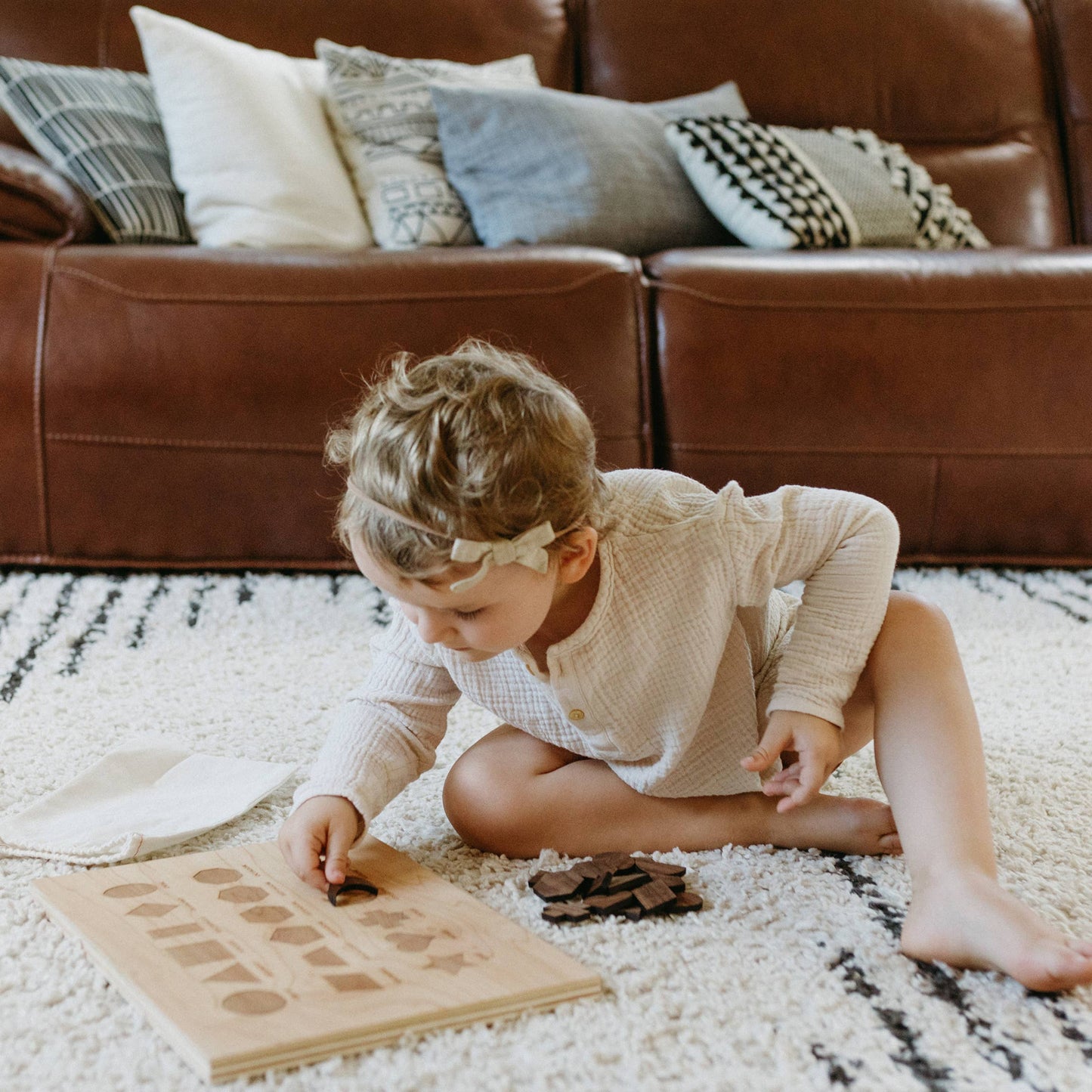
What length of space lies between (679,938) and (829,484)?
988mm

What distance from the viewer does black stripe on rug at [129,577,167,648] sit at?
4.35ft

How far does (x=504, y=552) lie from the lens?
74cm

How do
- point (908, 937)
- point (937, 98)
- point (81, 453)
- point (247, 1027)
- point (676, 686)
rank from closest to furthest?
point (247, 1027) < point (908, 937) < point (676, 686) < point (81, 453) < point (937, 98)

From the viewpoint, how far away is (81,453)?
1553 mm

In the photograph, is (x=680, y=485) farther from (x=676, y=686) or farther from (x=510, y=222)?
(x=510, y=222)

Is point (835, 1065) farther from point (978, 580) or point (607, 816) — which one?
point (978, 580)

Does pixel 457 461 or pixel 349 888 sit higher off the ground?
pixel 457 461

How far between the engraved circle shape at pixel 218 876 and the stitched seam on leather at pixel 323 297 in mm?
886

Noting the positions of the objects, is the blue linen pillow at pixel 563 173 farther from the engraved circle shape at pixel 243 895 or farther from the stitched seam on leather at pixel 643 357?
the engraved circle shape at pixel 243 895

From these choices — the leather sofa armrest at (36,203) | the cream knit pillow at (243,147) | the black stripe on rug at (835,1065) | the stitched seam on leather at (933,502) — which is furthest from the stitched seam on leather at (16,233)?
the black stripe on rug at (835,1065)

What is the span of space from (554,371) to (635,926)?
0.96m

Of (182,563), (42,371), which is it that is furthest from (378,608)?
(42,371)

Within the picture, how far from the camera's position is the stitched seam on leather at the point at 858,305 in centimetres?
158

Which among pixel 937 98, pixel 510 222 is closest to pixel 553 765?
pixel 510 222
